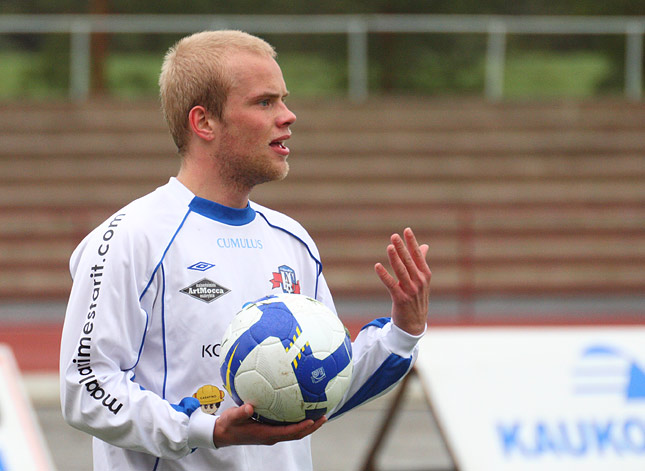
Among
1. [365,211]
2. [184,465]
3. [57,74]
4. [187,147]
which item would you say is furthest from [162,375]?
[57,74]

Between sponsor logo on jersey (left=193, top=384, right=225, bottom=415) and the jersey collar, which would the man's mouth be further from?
sponsor logo on jersey (left=193, top=384, right=225, bottom=415)

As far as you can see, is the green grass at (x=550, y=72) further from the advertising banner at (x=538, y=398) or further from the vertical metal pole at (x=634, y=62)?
the advertising banner at (x=538, y=398)

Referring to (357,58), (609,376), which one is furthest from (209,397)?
(357,58)

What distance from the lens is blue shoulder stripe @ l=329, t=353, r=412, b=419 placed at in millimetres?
2934

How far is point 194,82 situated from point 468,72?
14255 mm

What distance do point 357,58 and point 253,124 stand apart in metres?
13.9

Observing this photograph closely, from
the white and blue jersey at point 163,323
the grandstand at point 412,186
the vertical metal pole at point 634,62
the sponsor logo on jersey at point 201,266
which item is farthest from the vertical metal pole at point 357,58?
the sponsor logo on jersey at point 201,266

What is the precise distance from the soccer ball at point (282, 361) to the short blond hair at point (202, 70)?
59 cm

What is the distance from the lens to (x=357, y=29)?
16406 millimetres

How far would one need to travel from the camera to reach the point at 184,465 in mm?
2645

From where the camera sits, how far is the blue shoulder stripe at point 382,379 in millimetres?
2934

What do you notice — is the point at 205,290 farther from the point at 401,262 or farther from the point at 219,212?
the point at 401,262

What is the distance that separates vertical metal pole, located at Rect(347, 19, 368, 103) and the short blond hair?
13701 mm

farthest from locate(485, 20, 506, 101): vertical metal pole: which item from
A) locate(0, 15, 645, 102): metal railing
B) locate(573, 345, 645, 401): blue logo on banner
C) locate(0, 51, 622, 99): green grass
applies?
locate(573, 345, 645, 401): blue logo on banner
